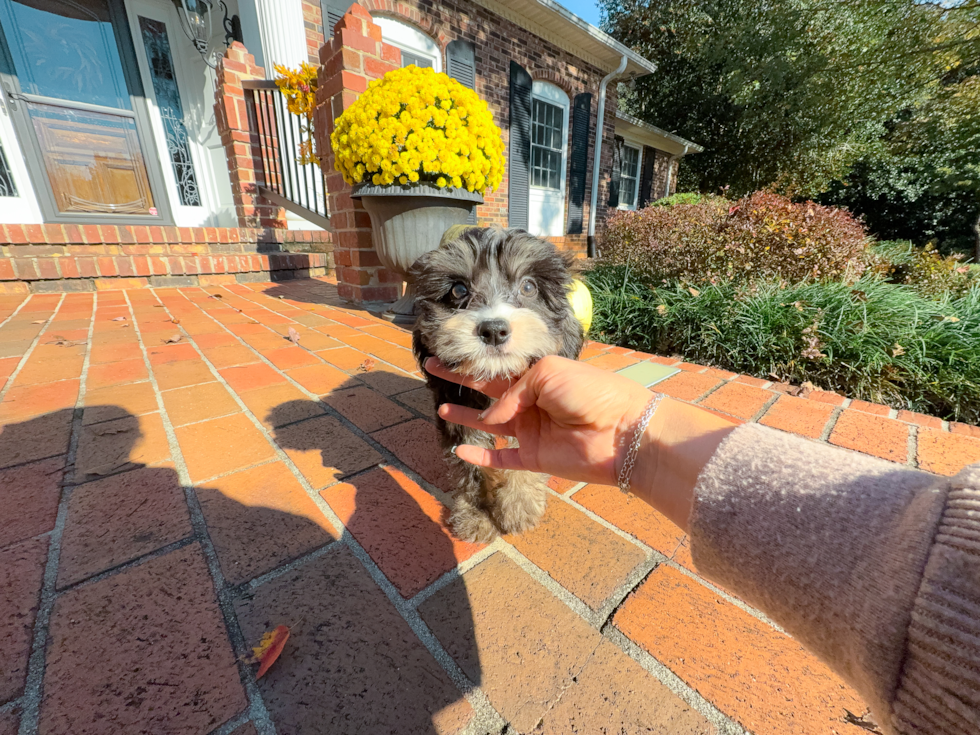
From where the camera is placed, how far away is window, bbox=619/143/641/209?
17.2 meters

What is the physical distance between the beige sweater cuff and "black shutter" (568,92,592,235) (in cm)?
1387

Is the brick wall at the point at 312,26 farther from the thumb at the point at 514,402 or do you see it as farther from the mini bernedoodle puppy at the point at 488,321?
the thumb at the point at 514,402

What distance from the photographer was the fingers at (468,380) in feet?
5.19

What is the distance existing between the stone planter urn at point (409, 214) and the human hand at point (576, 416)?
3.18 m

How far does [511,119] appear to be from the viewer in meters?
10.9

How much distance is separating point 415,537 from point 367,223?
15.0 feet

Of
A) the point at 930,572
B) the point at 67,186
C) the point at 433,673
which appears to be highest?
the point at 67,186

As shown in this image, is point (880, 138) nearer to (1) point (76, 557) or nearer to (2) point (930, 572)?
(2) point (930, 572)

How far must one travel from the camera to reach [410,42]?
8.90 m

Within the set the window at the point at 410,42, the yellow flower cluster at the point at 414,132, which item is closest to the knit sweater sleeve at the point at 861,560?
the yellow flower cluster at the point at 414,132

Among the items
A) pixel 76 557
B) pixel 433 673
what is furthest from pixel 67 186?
pixel 433 673

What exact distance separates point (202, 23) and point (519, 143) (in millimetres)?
7283

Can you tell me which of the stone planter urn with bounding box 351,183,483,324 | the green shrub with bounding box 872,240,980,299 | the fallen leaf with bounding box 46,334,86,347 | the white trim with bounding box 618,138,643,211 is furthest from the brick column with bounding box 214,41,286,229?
the white trim with bounding box 618,138,643,211

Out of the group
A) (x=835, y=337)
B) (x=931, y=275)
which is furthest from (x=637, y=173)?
(x=835, y=337)
